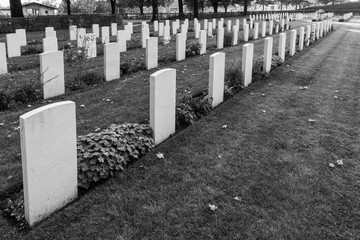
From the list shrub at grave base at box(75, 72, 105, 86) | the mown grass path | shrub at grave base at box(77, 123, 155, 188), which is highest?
shrub at grave base at box(75, 72, 105, 86)

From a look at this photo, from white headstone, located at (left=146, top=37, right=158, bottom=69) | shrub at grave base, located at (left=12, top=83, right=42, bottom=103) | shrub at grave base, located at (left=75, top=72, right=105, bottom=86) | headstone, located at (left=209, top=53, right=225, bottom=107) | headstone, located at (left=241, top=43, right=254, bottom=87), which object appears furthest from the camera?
white headstone, located at (left=146, top=37, right=158, bottom=69)

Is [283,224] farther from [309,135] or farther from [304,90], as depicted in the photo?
[304,90]

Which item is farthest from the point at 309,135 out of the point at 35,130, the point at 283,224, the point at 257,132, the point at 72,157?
the point at 35,130

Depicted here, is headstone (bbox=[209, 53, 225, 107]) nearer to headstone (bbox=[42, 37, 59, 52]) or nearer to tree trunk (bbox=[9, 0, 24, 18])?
headstone (bbox=[42, 37, 59, 52])

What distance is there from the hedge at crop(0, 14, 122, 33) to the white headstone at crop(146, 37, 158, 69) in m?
10.2

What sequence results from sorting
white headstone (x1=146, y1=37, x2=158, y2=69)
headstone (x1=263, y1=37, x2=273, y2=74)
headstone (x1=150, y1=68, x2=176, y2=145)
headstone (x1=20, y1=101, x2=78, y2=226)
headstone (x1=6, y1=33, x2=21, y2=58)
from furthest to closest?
headstone (x1=6, y1=33, x2=21, y2=58) < white headstone (x1=146, y1=37, x2=158, y2=69) < headstone (x1=263, y1=37, x2=273, y2=74) < headstone (x1=150, y1=68, x2=176, y2=145) < headstone (x1=20, y1=101, x2=78, y2=226)

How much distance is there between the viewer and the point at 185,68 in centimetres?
1089

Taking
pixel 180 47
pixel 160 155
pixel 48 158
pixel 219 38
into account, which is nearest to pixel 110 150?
pixel 160 155

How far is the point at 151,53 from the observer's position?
1092cm

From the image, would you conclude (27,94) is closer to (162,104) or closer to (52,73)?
(52,73)

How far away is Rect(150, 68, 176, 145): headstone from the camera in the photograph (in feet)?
17.1

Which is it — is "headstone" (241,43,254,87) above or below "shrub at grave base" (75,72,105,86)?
above

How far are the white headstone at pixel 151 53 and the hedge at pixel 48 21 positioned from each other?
402 inches

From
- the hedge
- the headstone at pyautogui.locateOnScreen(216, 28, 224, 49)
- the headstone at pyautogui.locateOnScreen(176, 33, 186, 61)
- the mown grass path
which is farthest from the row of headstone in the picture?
the hedge
